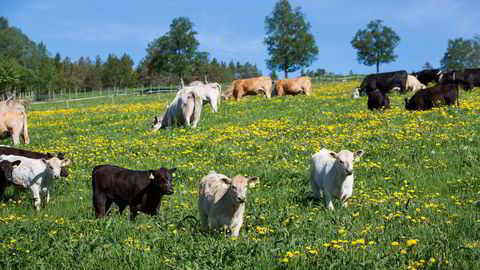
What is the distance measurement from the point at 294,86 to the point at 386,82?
7175 millimetres

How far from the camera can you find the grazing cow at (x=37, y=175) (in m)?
11.9

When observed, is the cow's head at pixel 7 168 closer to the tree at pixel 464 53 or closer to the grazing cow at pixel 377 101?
the grazing cow at pixel 377 101

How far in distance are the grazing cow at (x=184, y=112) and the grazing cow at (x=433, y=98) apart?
27.9ft

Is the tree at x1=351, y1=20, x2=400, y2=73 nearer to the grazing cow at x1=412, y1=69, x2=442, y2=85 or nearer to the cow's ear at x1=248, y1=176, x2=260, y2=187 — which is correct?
the grazing cow at x1=412, y1=69, x2=442, y2=85

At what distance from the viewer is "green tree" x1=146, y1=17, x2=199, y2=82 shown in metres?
104

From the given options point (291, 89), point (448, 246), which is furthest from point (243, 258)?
point (291, 89)

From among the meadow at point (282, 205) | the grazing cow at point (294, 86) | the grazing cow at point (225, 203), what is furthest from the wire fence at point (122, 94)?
the grazing cow at point (225, 203)

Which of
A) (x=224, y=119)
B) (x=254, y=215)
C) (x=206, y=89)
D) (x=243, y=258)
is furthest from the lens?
(x=206, y=89)

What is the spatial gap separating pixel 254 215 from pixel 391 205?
2265mm

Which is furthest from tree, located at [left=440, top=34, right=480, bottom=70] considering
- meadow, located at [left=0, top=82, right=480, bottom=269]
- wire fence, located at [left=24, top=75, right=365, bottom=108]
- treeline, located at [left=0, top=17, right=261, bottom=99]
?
meadow, located at [left=0, top=82, right=480, bottom=269]

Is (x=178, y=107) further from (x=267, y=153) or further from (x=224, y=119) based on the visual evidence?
(x=267, y=153)

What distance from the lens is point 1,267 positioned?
6438mm

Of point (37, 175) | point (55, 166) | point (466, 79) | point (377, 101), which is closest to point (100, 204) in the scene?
point (55, 166)

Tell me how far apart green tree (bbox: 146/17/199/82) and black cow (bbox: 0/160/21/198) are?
91452 millimetres
